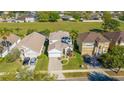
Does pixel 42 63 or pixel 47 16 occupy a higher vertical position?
pixel 47 16

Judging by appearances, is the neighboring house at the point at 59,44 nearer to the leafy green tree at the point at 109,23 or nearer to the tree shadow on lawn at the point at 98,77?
the tree shadow on lawn at the point at 98,77

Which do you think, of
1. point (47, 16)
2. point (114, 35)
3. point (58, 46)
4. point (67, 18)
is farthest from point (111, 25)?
point (47, 16)

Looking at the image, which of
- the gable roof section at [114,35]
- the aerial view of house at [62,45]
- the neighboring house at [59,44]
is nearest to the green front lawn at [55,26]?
the aerial view of house at [62,45]

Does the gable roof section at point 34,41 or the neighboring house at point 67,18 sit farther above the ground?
the neighboring house at point 67,18

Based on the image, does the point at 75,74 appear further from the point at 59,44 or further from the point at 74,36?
the point at 74,36
